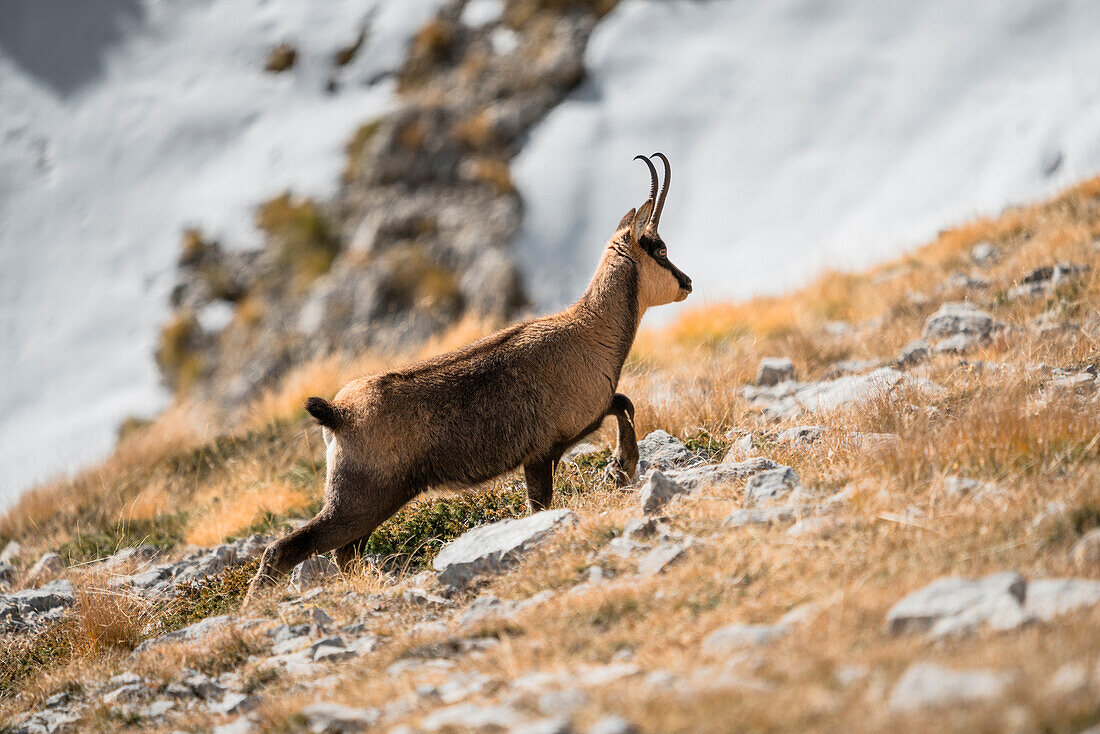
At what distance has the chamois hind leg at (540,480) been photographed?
484 cm

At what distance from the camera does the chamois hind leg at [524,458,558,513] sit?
4840 millimetres

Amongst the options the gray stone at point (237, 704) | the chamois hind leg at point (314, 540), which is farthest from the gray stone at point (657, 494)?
the gray stone at point (237, 704)

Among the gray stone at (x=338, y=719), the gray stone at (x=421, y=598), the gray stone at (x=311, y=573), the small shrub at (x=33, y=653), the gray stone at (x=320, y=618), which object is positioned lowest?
the small shrub at (x=33, y=653)

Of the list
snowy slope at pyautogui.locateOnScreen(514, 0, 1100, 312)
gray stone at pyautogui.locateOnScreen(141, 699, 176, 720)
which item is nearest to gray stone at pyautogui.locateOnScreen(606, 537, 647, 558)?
gray stone at pyautogui.locateOnScreen(141, 699, 176, 720)

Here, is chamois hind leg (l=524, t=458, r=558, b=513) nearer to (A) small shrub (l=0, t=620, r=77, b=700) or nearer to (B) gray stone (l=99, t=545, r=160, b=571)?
(A) small shrub (l=0, t=620, r=77, b=700)

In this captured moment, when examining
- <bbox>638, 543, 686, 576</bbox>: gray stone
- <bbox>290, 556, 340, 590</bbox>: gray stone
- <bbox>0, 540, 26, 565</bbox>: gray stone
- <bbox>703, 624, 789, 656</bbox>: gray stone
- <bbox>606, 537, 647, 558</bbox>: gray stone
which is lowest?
<bbox>0, 540, 26, 565</bbox>: gray stone

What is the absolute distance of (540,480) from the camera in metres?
4.85

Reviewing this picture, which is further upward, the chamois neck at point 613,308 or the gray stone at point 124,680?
the chamois neck at point 613,308

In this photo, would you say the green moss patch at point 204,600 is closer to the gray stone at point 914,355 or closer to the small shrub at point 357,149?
the gray stone at point 914,355

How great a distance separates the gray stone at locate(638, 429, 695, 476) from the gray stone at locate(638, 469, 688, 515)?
3.68 feet

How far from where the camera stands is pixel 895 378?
227 inches

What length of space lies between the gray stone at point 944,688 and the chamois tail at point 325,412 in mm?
2961

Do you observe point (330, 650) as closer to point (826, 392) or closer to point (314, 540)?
point (314, 540)

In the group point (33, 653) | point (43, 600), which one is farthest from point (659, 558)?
point (43, 600)
